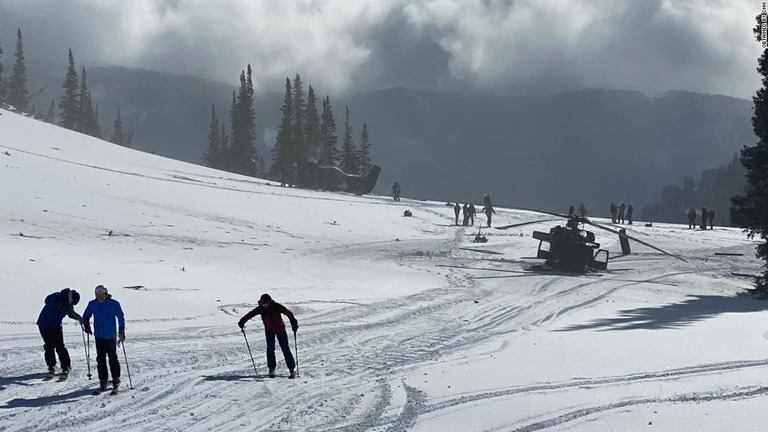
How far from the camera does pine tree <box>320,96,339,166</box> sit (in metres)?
99.2

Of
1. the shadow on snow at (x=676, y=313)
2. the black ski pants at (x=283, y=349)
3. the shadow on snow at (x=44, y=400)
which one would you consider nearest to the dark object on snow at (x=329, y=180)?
the shadow on snow at (x=676, y=313)

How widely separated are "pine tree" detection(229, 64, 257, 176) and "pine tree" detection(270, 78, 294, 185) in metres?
4.55

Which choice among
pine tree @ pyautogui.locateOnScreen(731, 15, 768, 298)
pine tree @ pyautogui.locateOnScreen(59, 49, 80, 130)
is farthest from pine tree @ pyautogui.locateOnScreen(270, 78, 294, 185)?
pine tree @ pyautogui.locateOnScreen(731, 15, 768, 298)

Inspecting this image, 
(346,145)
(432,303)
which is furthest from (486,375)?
(346,145)

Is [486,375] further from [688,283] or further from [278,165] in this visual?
[278,165]

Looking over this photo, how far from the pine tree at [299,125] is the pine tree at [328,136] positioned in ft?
9.84

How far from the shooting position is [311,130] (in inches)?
3925

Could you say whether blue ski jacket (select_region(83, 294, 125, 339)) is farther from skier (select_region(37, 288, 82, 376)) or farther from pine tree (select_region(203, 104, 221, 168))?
pine tree (select_region(203, 104, 221, 168))

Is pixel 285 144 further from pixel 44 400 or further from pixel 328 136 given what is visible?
pixel 44 400

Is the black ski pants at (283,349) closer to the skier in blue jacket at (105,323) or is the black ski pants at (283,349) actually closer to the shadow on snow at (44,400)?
the skier in blue jacket at (105,323)

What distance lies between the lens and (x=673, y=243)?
159ft

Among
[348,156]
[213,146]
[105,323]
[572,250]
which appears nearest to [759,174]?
[572,250]

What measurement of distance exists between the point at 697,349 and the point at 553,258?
62.0 ft

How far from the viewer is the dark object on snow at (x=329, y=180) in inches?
2776
